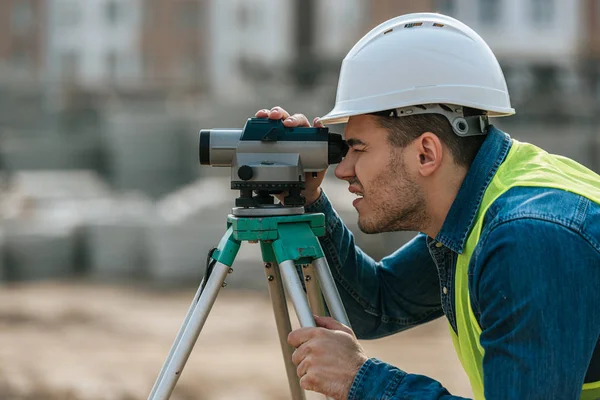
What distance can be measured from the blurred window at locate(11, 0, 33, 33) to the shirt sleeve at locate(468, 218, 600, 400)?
47744mm

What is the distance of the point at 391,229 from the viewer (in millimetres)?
2170

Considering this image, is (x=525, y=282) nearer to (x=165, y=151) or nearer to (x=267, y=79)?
(x=165, y=151)

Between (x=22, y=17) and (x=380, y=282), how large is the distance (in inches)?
1861

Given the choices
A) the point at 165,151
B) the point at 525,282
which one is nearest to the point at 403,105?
the point at 525,282

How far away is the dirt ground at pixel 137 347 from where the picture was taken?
6.23 meters

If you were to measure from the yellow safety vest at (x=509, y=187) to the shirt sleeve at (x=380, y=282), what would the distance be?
1.50ft

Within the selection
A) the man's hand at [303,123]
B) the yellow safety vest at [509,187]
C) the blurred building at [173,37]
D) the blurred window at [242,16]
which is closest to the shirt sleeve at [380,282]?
the man's hand at [303,123]

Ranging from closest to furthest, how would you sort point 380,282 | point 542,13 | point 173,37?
point 380,282 < point 542,13 < point 173,37

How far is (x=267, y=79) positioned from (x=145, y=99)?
17162 mm

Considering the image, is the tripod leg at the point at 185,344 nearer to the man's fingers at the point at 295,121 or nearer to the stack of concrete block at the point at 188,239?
the man's fingers at the point at 295,121

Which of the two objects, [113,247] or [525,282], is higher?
[525,282]

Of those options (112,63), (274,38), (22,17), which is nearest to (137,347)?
(112,63)

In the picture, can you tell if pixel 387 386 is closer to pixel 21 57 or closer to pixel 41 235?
pixel 41 235

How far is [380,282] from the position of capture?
105 inches
